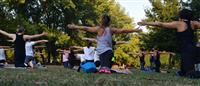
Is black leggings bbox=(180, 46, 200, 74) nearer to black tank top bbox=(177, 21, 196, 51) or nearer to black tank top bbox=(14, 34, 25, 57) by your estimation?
black tank top bbox=(177, 21, 196, 51)

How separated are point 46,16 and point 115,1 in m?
18.3

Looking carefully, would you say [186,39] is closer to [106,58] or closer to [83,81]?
[106,58]

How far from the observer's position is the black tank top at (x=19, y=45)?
17.8 meters

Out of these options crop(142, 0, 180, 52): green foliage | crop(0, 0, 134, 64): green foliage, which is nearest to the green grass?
crop(142, 0, 180, 52): green foliage

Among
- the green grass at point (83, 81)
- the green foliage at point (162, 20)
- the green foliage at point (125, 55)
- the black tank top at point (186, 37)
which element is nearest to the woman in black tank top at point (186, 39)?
the black tank top at point (186, 37)

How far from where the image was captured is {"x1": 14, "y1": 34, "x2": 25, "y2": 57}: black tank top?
17.8 m

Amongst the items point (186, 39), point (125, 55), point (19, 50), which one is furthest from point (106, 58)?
point (125, 55)

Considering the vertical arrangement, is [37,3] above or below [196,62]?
below

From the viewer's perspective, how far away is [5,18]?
195 feet

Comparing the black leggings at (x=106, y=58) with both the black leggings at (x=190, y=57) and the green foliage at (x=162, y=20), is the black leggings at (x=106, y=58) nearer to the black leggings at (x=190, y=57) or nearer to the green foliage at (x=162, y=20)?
the black leggings at (x=190, y=57)

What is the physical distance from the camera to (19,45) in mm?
18062

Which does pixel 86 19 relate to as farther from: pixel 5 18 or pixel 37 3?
pixel 5 18

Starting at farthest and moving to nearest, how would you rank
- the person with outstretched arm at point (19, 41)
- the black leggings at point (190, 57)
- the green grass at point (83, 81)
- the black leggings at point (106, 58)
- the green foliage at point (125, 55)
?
the green foliage at point (125, 55)
the person with outstretched arm at point (19, 41)
the black leggings at point (106, 58)
the black leggings at point (190, 57)
the green grass at point (83, 81)

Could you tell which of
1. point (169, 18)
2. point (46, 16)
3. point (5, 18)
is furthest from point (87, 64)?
point (46, 16)
